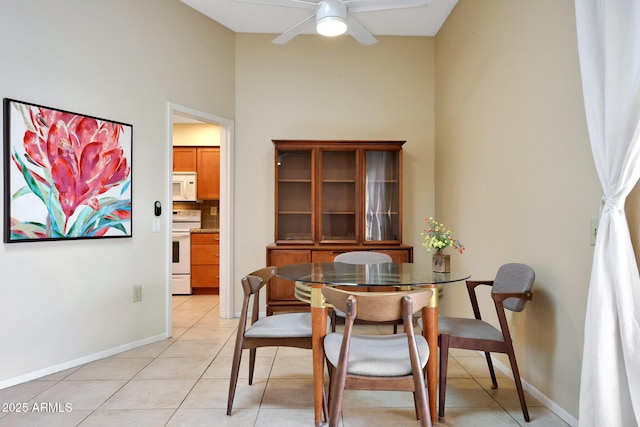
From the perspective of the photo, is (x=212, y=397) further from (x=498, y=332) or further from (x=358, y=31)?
(x=358, y=31)

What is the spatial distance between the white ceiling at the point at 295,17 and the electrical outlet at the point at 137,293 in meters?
2.76

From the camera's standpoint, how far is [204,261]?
17.8ft

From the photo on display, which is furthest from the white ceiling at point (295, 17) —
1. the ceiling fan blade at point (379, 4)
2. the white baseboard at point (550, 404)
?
the white baseboard at point (550, 404)

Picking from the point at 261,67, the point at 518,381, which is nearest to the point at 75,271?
the point at 261,67

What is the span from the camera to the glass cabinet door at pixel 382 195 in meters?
4.01

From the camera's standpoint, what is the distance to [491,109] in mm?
2875

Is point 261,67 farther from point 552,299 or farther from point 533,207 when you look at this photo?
point 552,299

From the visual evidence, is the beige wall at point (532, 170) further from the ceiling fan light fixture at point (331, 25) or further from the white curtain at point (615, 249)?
the ceiling fan light fixture at point (331, 25)

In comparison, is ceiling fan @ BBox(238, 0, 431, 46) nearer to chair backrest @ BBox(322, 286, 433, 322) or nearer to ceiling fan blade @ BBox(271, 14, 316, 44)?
ceiling fan blade @ BBox(271, 14, 316, 44)

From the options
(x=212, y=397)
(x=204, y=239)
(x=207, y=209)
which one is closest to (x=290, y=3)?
(x=212, y=397)

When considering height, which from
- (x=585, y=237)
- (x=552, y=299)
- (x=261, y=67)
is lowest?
(x=552, y=299)

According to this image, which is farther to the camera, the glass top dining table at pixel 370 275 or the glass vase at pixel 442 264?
the glass vase at pixel 442 264

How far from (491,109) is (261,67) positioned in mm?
2583

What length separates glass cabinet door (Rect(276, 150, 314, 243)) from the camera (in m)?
4.00
